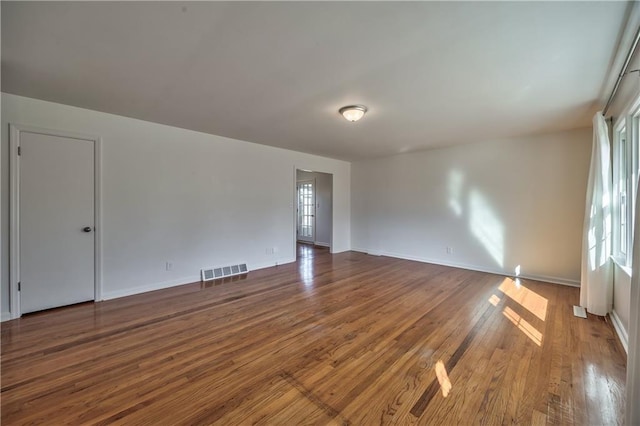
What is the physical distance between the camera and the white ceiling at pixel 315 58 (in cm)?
164

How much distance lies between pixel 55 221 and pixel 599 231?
6299 mm

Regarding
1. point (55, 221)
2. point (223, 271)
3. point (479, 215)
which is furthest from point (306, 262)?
point (55, 221)

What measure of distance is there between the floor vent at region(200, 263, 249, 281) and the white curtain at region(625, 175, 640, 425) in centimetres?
457

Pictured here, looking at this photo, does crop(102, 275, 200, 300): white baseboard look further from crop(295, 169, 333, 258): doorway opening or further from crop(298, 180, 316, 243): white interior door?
crop(298, 180, 316, 243): white interior door

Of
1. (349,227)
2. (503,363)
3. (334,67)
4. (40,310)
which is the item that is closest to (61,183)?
(40,310)

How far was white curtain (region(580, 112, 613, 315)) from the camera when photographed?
2.97 metres

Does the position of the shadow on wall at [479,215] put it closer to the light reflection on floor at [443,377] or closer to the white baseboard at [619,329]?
the white baseboard at [619,329]

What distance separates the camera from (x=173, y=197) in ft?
13.5

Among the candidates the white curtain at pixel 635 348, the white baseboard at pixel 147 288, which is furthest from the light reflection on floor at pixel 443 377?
the white baseboard at pixel 147 288

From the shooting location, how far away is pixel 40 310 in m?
3.11

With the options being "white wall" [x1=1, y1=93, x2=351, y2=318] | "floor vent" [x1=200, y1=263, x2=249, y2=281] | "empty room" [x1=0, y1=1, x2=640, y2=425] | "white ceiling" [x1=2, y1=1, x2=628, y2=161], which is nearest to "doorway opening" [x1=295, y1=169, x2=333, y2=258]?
"white wall" [x1=1, y1=93, x2=351, y2=318]

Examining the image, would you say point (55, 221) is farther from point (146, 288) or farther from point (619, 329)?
point (619, 329)

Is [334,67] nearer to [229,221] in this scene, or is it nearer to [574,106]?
[574,106]

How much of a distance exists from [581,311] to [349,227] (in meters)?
4.77
